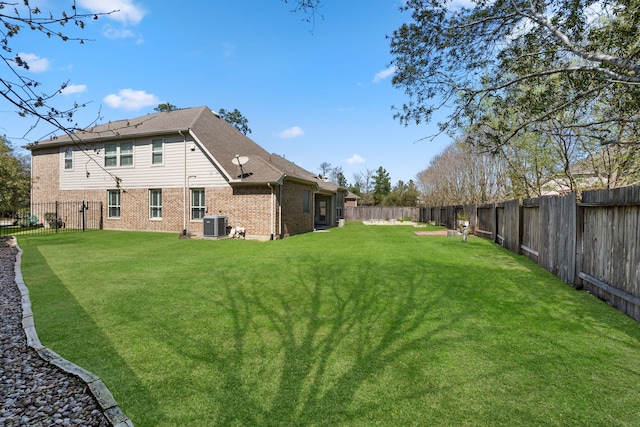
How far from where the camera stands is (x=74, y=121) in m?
2.68

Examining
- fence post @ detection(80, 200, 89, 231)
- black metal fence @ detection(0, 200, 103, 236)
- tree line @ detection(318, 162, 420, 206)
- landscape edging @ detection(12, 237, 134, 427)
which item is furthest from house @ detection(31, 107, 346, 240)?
tree line @ detection(318, 162, 420, 206)

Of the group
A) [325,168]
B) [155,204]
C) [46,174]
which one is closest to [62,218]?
[46,174]

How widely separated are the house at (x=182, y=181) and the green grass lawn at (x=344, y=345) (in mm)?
7384

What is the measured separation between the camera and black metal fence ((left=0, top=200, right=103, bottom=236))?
17891 mm

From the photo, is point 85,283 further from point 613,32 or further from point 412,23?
point 613,32

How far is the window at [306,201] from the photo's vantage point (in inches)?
697

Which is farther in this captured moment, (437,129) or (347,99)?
(347,99)

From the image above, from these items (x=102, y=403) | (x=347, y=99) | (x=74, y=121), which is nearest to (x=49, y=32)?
(x=74, y=121)

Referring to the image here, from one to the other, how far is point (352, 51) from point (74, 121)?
31.8ft

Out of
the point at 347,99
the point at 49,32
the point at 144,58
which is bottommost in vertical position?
the point at 49,32

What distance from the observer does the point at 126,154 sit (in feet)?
55.7

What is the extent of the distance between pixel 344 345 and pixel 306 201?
14.8 m

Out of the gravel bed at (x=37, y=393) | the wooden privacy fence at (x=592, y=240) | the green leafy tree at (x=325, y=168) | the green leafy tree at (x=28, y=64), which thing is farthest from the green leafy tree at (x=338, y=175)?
the green leafy tree at (x=28, y=64)

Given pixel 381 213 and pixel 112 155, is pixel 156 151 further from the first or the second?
pixel 381 213
